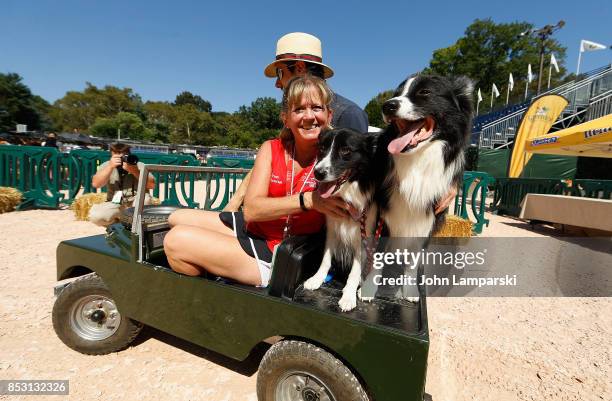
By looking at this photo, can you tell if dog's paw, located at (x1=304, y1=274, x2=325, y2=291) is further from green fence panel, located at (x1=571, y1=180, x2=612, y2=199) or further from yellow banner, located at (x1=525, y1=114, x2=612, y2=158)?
green fence panel, located at (x1=571, y1=180, x2=612, y2=199)

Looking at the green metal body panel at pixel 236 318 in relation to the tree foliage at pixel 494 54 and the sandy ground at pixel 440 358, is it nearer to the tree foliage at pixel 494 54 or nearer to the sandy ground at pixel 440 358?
the sandy ground at pixel 440 358

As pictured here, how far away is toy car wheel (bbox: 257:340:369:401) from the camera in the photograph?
4.53 ft

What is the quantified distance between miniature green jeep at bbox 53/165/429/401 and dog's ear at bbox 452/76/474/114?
1028 millimetres

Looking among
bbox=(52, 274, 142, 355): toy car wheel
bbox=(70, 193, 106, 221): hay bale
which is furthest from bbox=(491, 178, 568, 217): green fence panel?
Result: bbox=(70, 193, 106, 221): hay bale

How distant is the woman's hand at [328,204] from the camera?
63.7 inches

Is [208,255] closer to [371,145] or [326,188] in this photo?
[326,188]

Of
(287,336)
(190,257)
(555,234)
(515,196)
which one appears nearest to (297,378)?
(287,336)

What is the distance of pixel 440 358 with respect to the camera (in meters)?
2.32

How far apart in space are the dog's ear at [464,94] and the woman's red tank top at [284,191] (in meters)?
0.87

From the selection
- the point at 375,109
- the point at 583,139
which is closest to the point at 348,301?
the point at 583,139

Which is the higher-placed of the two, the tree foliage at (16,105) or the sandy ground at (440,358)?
the tree foliage at (16,105)

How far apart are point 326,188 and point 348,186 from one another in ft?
0.46

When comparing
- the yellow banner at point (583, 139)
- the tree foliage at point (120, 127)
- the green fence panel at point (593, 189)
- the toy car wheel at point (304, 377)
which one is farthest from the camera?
the tree foliage at point (120, 127)

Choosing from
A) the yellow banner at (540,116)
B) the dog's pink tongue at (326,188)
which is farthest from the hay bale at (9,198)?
the yellow banner at (540,116)
